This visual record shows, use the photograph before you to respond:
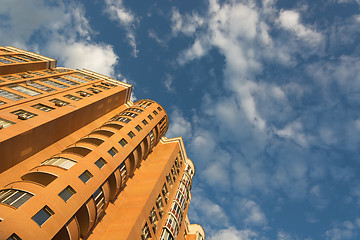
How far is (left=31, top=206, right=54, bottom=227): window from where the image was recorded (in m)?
17.8

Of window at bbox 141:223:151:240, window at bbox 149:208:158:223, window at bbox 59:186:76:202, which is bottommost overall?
window at bbox 59:186:76:202

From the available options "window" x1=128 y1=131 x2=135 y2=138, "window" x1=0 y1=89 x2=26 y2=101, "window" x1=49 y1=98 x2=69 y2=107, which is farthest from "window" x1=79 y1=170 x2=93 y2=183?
"window" x1=0 y1=89 x2=26 y2=101

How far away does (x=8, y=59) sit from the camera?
41.2 metres

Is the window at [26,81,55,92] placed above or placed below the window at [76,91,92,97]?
below

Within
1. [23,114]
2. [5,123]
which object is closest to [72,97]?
[23,114]

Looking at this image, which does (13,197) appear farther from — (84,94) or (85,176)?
(84,94)

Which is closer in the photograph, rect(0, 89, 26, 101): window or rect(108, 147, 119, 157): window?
rect(0, 89, 26, 101): window

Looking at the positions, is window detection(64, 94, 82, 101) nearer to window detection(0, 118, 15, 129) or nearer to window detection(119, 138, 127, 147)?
window detection(119, 138, 127, 147)

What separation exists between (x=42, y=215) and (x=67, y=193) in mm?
3211

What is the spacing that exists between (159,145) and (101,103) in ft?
50.0

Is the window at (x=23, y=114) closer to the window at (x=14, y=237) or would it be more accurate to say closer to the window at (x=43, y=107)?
the window at (x=43, y=107)

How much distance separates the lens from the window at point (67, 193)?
20.9 metres

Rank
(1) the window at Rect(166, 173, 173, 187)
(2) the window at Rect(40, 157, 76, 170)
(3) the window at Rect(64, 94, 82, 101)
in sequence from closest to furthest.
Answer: (2) the window at Rect(40, 157, 76, 170) → (3) the window at Rect(64, 94, 82, 101) → (1) the window at Rect(166, 173, 173, 187)

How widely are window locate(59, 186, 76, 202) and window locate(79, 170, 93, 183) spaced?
1.84 m
